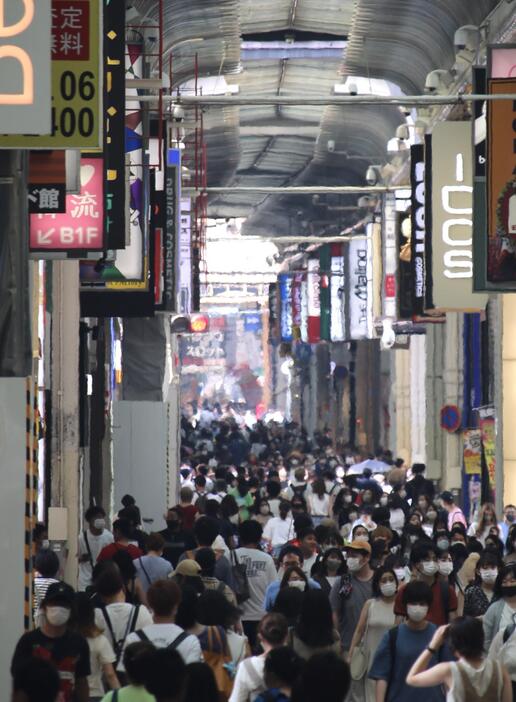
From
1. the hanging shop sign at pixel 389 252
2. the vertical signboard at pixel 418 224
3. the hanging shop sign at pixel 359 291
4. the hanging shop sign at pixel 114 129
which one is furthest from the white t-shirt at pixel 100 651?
the hanging shop sign at pixel 359 291

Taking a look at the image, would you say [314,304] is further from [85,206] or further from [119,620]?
[119,620]

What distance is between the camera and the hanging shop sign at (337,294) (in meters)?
43.2

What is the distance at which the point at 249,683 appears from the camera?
29.0 feet

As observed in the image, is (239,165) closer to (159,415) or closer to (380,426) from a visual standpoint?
(380,426)

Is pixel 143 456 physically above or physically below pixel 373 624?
above

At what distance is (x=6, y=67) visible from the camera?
991 centimetres

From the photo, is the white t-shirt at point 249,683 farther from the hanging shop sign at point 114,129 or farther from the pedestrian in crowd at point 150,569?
the hanging shop sign at point 114,129

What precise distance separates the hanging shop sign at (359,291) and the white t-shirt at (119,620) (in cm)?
2935

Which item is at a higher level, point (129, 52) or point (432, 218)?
point (129, 52)

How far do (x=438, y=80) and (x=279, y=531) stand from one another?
1193cm

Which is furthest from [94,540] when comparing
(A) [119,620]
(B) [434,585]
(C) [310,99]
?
(A) [119,620]

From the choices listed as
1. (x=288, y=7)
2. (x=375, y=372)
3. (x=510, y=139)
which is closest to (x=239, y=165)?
(x=375, y=372)

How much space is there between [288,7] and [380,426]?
2249 cm

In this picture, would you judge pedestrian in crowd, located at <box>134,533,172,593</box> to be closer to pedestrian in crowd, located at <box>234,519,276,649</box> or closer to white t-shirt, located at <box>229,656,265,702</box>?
pedestrian in crowd, located at <box>234,519,276,649</box>
